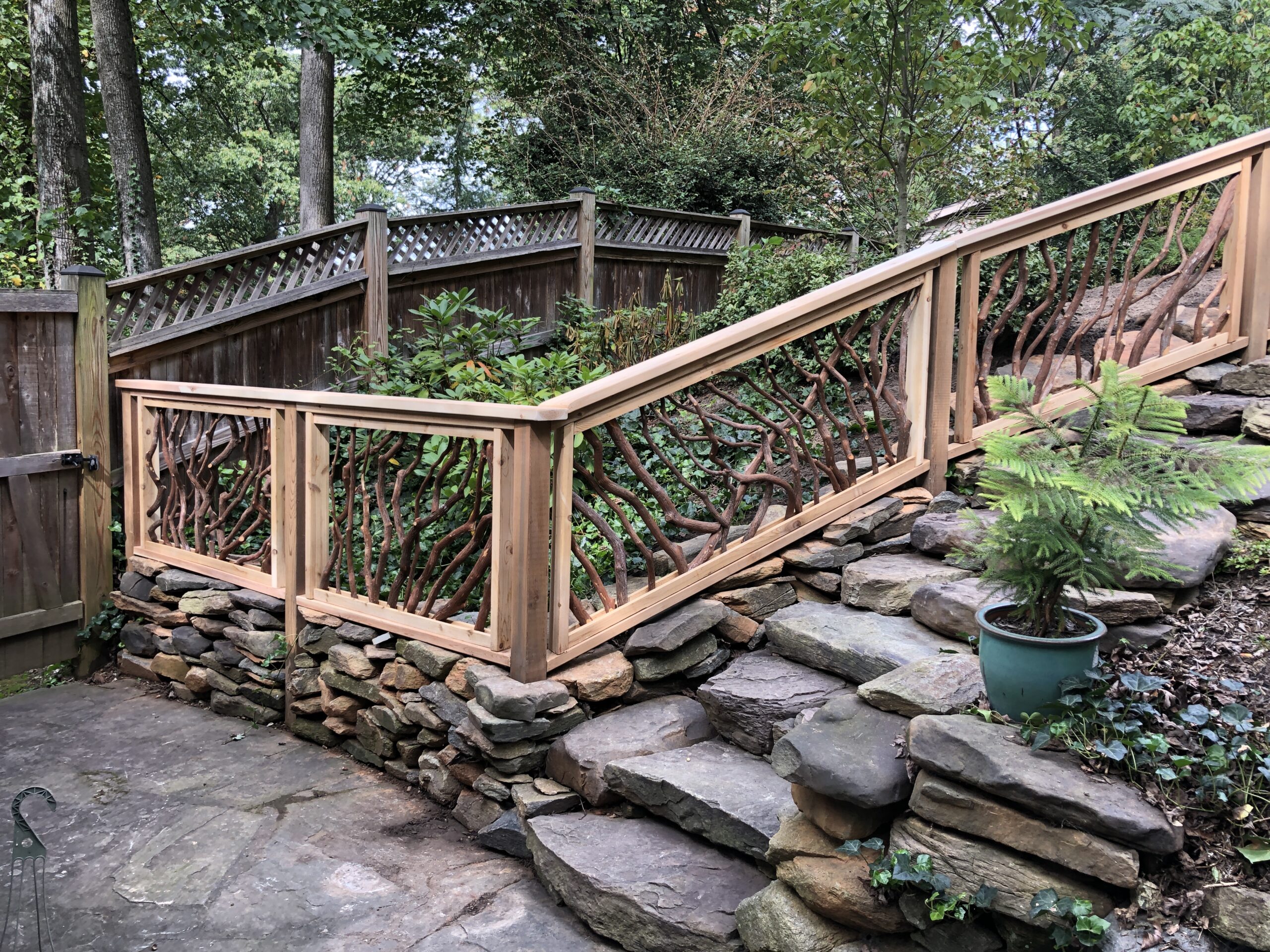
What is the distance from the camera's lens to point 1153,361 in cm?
410

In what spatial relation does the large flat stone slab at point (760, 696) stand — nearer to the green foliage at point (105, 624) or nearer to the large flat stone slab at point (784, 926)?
the large flat stone slab at point (784, 926)

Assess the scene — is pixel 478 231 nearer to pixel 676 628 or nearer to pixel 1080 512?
pixel 676 628

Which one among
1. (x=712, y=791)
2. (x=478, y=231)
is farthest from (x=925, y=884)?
(x=478, y=231)

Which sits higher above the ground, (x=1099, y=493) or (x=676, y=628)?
(x=1099, y=493)

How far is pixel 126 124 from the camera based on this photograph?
877cm

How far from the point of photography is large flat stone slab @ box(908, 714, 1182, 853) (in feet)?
6.25

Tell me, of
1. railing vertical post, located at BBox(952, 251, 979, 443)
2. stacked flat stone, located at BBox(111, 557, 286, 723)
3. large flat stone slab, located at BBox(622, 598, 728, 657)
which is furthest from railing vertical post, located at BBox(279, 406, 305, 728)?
railing vertical post, located at BBox(952, 251, 979, 443)

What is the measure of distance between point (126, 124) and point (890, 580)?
8528mm

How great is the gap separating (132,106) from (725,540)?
8130 millimetres

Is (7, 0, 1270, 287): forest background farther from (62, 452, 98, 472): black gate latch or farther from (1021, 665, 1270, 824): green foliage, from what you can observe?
(1021, 665, 1270, 824): green foliage

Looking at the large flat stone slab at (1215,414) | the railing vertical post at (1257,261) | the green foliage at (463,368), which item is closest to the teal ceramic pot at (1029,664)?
the large flat stone slab at (1215,414)

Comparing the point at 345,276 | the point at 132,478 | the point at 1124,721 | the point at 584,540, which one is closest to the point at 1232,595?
the point at 1124,721

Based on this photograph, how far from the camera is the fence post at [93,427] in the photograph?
194 inches

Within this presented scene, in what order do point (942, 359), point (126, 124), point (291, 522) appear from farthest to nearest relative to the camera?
point (126, 124), point (291, 522), point (942, 359)
